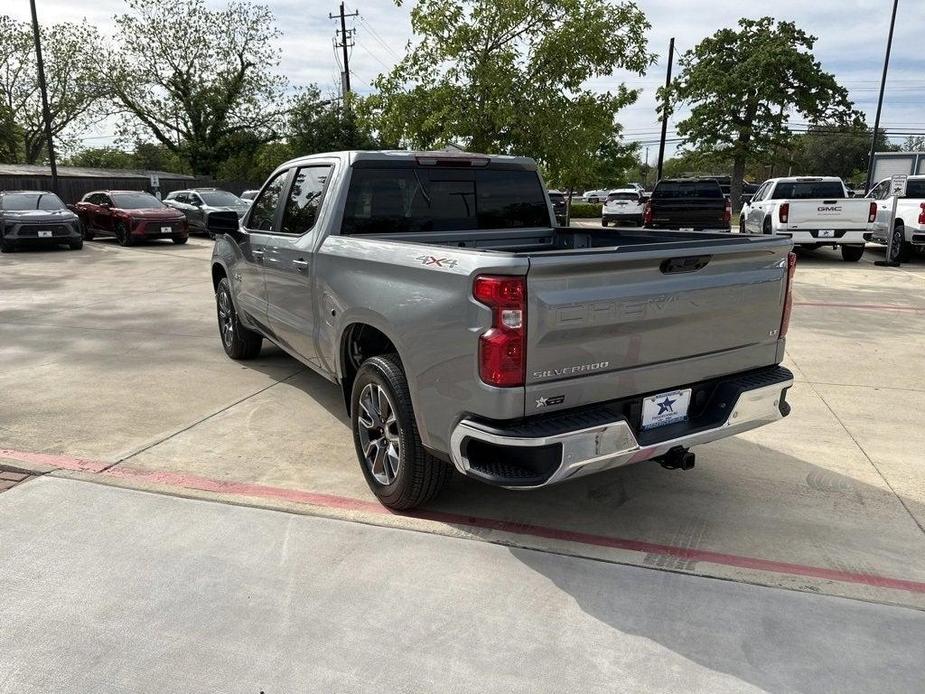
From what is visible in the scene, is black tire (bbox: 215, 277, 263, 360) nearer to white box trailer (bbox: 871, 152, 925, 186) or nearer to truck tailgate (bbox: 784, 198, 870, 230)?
truck tailgate (bbox: 784, 198, 870, 230)

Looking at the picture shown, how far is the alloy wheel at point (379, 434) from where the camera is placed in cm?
375

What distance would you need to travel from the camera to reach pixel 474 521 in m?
3.75

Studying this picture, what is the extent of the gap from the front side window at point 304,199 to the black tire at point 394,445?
1.38 meters

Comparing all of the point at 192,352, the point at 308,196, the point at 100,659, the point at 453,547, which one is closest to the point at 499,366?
the point at 453,547

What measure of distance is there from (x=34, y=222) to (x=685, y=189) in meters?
16.4

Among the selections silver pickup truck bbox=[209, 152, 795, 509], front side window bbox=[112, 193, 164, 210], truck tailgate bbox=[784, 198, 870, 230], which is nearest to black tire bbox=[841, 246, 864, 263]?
truck tailgate bbox=[784, 198, 870, 230]

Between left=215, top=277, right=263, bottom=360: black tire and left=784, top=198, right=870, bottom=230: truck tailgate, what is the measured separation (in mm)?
11861

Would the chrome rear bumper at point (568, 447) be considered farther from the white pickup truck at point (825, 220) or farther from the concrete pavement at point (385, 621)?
the white pickup truck at point (825, 220)

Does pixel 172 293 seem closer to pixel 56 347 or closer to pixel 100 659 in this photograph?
pixel 56 347

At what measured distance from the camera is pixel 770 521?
147 inches

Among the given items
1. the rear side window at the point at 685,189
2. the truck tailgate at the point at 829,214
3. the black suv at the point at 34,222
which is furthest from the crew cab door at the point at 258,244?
the rear side window at the point at 685,189

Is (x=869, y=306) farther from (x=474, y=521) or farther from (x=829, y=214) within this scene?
(x=474, y=521)

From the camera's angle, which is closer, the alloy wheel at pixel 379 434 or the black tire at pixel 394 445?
the black tire at pixel 394 445

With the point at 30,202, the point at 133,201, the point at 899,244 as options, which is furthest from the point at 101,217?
the point at 899,244
